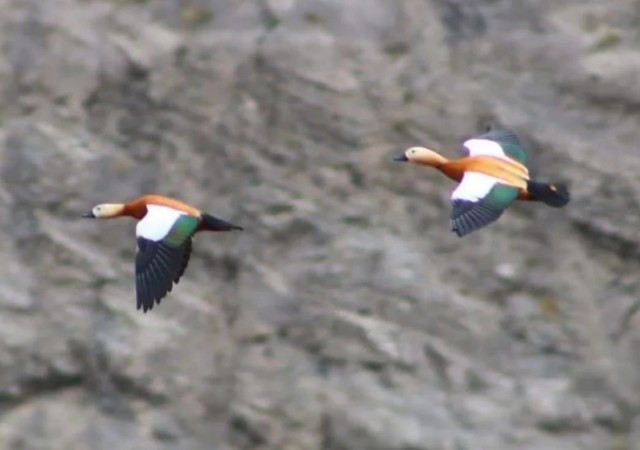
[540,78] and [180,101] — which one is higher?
[540,78]

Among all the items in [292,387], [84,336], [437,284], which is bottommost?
[84,336]

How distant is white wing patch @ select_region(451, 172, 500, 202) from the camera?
7945 millimetres

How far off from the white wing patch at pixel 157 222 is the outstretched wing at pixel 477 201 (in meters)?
0.89

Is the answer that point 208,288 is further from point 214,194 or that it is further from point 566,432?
point 566,432

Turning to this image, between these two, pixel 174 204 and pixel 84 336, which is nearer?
pixel 174 204

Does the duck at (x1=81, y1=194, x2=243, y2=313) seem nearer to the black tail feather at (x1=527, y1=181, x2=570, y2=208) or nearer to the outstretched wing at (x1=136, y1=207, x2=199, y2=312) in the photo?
the outstretched wing at (x1=136, y1=207, x2=199, y2=312)

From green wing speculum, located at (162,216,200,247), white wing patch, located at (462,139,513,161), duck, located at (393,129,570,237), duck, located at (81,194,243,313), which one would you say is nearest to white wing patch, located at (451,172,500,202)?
duck, located at (393,129,570,237)

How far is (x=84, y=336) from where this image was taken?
10.3 metres

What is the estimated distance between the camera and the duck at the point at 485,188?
7.87 meters

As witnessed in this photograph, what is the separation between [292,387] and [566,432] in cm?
108

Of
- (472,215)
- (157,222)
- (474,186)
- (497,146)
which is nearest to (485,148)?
(497,146)

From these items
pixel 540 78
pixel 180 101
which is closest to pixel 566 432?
pixel 540 78

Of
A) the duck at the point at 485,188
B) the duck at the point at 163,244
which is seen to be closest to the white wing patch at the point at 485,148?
the duck at the point at 485,188

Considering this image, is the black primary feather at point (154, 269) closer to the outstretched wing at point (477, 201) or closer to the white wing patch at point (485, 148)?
the outstretched wing at point (477, 201)
